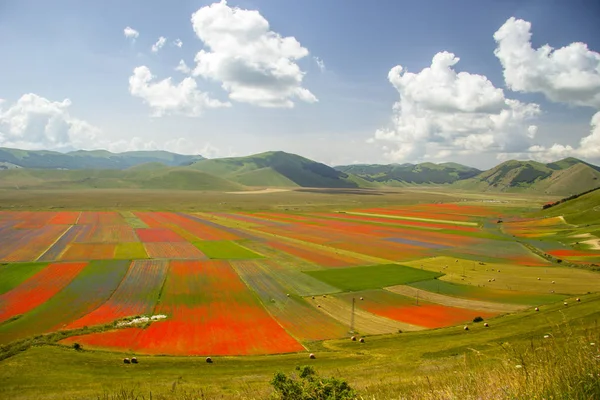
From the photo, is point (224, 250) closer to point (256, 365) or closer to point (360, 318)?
point (360, 318)

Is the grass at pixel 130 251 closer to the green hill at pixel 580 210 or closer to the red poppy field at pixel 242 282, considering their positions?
the red poppy field at pixel 242 282

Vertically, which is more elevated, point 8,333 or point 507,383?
point 507,383

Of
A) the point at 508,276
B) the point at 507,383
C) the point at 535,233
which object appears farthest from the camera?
the point at 535,233

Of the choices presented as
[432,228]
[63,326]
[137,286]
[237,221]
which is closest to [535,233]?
[432,228]

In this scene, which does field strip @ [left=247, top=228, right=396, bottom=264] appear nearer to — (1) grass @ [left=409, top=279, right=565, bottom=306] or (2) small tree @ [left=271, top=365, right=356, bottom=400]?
(1) grass @ [left=409, top=279, right=565, bottom=306]

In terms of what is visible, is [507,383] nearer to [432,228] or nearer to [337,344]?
[337,344]

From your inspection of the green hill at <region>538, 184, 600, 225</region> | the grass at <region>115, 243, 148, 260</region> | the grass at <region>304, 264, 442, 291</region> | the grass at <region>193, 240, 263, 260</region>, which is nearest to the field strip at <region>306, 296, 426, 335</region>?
the grass at <region>304, 264, 442, 291</region>

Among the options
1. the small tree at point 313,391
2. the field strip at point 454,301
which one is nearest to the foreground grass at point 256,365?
the small tree at point 313,391
